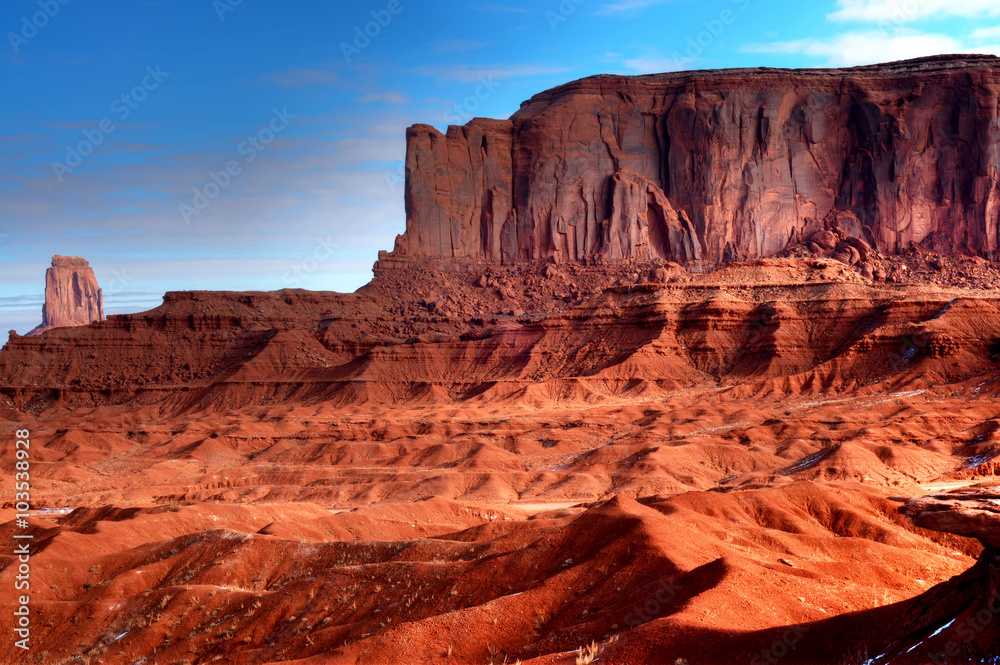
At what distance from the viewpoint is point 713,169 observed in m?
125

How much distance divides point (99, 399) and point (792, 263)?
249 ft

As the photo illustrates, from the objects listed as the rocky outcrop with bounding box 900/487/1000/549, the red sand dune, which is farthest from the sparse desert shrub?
the rocky outcrop with bounding box 900/487/1000/549

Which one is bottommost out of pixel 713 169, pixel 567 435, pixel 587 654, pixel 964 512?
pixel 567 435

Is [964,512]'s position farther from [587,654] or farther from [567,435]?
[567,435]

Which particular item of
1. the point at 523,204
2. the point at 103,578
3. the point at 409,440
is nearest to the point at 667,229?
the point at 523,204

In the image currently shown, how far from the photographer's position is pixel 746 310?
9044cm

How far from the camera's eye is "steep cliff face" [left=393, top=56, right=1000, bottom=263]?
119438mm

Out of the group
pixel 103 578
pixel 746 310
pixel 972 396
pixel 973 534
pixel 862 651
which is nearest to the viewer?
pixel 973 534

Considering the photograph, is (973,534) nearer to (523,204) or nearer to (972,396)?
(972,396)

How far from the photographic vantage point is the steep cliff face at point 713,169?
119m

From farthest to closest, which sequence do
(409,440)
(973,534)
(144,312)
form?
(144,312), (409,440), (973,534)

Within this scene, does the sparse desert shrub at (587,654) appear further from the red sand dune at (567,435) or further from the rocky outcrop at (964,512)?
the rocky outcrop at (964,512)

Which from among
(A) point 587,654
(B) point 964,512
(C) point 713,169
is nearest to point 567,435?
(A) point 587,654

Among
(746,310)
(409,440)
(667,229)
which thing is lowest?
(409,440)
